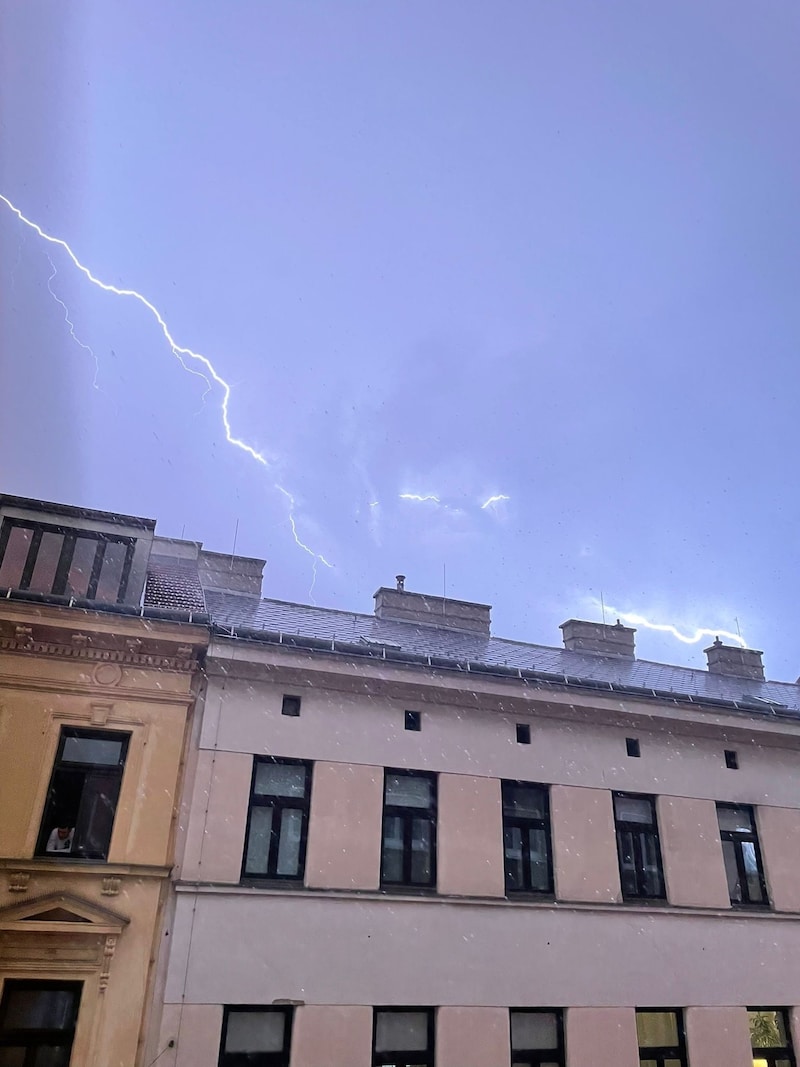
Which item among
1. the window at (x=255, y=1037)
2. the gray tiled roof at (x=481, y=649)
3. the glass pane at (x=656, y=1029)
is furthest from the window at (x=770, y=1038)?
the window at (x=255, y=1037)

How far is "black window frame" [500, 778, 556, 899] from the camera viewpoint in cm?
1145

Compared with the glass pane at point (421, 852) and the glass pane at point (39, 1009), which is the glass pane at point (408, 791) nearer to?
the glass pane at point (421, 852)

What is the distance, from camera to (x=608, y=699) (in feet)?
41.5

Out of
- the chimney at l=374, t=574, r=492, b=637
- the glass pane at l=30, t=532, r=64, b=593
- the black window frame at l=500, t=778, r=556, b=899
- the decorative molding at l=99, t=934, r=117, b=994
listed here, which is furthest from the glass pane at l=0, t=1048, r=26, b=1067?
the chimney at l=374, t=574, r=492, b=637

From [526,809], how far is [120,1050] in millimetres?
6266

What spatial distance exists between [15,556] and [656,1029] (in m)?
11.4

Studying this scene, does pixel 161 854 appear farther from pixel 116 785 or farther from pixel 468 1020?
pixel 468 1020

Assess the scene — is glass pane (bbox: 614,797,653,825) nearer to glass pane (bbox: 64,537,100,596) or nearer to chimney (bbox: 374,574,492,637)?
chimney (bbox: 374,574,492,637)

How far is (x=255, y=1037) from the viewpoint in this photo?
955 cm

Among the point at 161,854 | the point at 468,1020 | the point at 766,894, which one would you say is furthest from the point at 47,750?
the point at 766,894

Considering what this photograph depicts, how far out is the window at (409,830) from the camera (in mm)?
10945

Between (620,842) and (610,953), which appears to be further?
(620,842)

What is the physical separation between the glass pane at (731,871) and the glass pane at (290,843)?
7229mm

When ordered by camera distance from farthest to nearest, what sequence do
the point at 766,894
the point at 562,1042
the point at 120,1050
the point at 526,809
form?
the point at 766,894 → the point at 526,809 → the point at 562,1042 → the point at 120,1050
